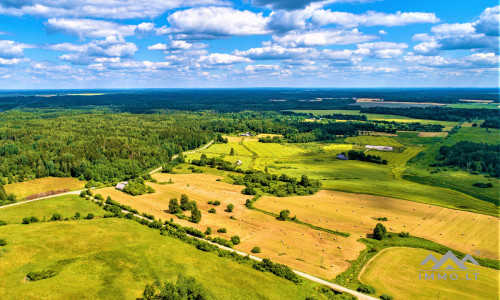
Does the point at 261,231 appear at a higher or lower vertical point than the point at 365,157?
lower

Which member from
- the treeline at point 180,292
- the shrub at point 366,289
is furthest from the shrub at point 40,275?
the shrub at point 366,289

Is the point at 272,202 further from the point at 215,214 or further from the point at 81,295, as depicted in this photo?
the point at 81,295

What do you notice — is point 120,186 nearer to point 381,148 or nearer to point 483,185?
point 483,185

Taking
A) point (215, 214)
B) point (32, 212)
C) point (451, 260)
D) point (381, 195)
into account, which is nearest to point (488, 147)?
point (381, 195)

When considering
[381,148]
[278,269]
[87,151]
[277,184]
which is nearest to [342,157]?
[381,148]

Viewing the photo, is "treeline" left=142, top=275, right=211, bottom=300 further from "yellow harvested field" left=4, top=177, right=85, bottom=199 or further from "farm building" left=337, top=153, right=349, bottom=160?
"farm building" left=337, top=153, right=349, bottom=160

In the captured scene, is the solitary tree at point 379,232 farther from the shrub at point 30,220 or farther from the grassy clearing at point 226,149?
the grassy clearing at point 226,149
